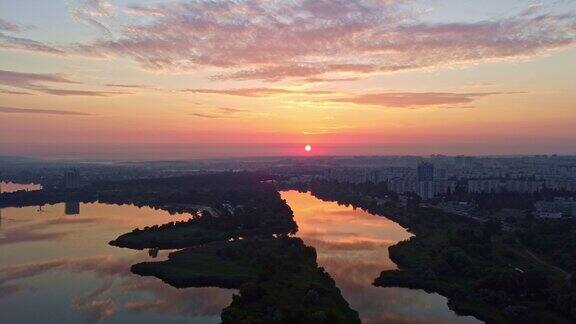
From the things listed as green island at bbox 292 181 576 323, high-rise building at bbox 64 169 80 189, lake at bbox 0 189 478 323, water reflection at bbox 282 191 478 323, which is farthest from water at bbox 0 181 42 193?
green island at bbox 292 181 576 323

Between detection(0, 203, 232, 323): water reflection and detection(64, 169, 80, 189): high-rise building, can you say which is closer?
detection(0, 203, 232, 323): water reflection

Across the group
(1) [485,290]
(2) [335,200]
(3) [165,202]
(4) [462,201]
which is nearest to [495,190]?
(4) [462,201]

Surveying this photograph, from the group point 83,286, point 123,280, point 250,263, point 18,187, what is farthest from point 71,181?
point 250,263

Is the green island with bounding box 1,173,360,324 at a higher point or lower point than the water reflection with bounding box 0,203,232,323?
higher

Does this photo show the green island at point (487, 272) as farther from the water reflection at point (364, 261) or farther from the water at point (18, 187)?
the water at point (18, 187)

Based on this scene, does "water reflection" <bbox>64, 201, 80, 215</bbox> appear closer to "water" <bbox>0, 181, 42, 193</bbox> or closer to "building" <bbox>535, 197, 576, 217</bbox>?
"water" <bbox>0, 181, 42, 193</bbox>

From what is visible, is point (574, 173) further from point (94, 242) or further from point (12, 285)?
point (12, 285)
